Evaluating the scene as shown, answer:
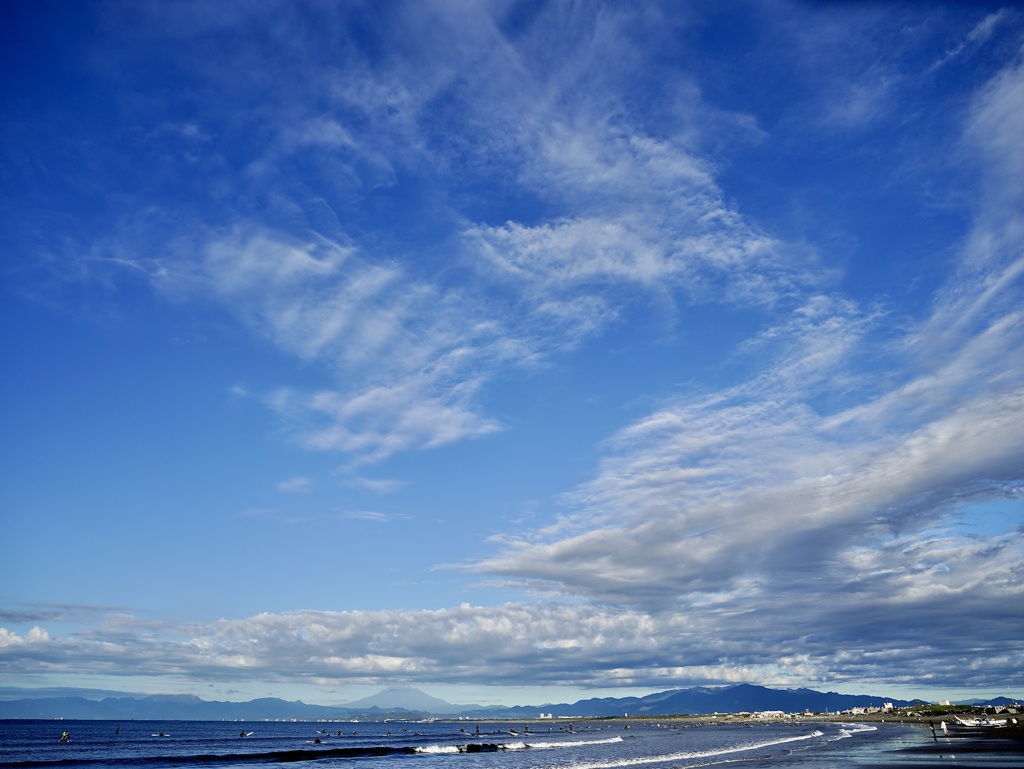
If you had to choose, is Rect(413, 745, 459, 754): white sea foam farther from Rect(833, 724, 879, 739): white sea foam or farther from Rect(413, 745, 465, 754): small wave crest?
Rect(833, 724, 879, 739): white sea foam

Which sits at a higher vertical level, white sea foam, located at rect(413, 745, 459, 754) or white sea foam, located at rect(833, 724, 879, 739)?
white sea foam, located at rect(413, 745, 459, 754)

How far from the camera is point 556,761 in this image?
7719 cm

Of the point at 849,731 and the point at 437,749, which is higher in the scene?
the point at 437,749

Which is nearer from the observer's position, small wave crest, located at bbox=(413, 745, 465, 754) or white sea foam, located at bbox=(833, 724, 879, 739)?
small wave crest, located at bbox=(413, 745, 465, 754)

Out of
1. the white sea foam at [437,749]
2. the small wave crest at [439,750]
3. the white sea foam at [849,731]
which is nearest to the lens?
the small wave crest at [439,750]

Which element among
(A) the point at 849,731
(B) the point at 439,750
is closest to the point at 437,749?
(B) the point at 439,750

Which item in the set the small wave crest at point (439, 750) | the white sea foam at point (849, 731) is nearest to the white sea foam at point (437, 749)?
the small wave crest at point (439, 750)

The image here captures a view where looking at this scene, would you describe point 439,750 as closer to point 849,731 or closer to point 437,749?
point 437,749

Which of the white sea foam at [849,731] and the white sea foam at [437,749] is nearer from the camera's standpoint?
the white sea foam at [437,749]

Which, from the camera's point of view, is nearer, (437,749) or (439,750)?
(439,750)

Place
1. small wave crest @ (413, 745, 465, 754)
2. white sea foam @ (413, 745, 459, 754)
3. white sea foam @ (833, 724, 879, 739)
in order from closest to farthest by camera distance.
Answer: small wave crest @ (413, 745, 465, 754) < white sea foam @ (413, 745, 459, 754) < white sea foam @ (833, 724, 879, 739)

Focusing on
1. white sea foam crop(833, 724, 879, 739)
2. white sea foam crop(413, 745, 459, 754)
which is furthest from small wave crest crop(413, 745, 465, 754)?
white sea foam crop(833, 724, 879, 739)

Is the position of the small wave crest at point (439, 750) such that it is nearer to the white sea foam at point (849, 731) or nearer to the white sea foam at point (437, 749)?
the white sea foam at point (437, 749)

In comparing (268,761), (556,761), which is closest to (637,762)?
(556,761)
